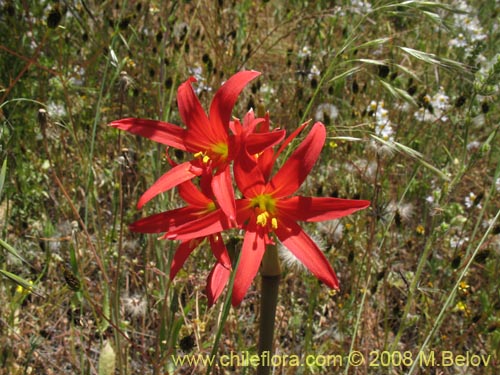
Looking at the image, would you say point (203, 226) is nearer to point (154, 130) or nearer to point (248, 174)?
point (248, 174)

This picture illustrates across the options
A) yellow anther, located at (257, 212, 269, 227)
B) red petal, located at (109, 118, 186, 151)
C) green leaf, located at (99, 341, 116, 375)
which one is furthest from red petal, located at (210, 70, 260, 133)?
green leaf, located at (99, 341, 116, 375)

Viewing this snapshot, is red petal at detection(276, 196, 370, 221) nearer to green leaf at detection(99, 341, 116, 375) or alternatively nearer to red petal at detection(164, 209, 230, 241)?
red petal at detection(164, 209, 230, 241)

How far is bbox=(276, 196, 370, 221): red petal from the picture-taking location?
48.5 inches

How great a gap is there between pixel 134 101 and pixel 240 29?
911 mm

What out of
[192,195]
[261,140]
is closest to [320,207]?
[261,140]

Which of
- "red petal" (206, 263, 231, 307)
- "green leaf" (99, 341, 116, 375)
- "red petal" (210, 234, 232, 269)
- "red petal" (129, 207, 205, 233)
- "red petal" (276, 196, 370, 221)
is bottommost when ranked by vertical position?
"green leaf" (99, 341, 116, 375)

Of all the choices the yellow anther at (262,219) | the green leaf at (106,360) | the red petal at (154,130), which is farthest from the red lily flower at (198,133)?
the green leaf at (106,360)

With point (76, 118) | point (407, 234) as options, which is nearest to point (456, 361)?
point (407, 234)

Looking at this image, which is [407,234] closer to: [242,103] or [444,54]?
[242,103]

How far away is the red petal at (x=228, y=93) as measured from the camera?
129 centimetres

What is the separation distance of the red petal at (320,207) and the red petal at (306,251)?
4cm

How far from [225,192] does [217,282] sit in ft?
0.72

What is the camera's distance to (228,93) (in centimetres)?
130

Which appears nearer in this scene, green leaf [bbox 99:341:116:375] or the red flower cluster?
the red flower cluster
